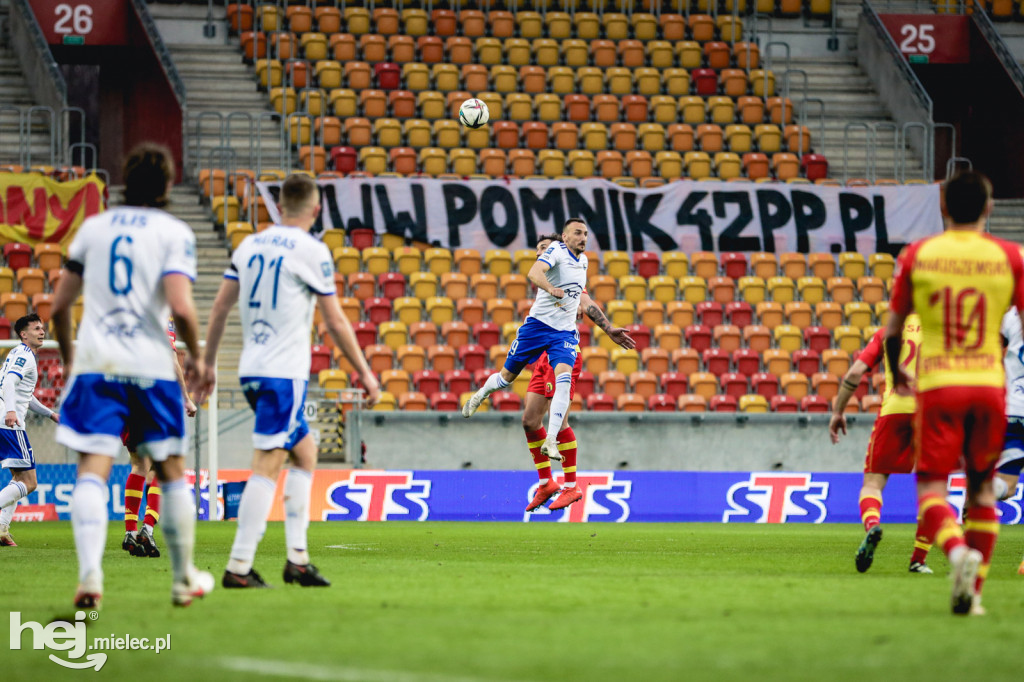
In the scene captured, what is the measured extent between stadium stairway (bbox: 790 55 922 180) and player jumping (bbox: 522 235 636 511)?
1771 cm

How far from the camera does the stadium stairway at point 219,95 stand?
2953cm

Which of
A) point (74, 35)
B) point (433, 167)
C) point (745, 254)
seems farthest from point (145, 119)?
point (745, 254)

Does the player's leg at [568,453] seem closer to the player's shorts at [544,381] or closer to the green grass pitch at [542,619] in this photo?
the player's shorts at [544,381]

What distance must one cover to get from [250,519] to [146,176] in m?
2.15

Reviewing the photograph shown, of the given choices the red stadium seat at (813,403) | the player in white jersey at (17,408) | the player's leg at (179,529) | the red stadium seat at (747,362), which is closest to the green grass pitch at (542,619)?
the player's leg at (179,529)

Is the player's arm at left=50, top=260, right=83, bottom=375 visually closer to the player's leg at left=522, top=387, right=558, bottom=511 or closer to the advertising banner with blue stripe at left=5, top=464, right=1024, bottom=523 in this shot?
the player's leg at left=522, top=387, right=558, bottom=511

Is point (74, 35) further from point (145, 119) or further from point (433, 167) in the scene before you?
point (433, 167)

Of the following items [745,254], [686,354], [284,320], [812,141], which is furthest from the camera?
[812,141]

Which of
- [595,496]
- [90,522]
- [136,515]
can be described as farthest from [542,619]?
[595,496]

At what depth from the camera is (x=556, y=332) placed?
14656 millimetres

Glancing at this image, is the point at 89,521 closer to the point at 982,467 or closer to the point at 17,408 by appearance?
the point at 982,467

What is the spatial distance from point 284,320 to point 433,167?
67.1 feet

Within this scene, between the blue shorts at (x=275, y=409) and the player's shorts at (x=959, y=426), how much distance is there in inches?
135

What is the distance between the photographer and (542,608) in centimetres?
732
